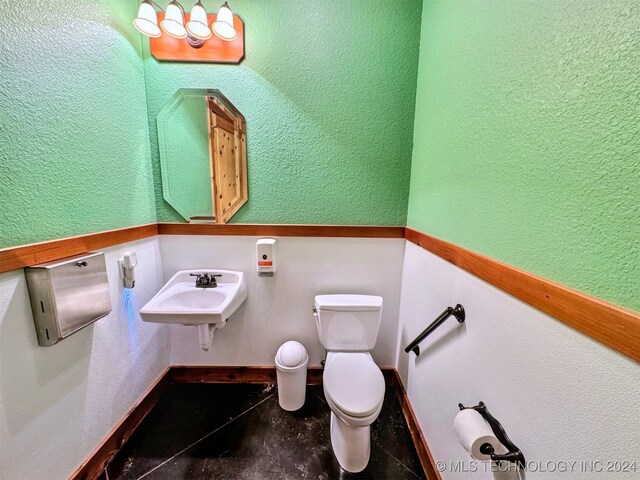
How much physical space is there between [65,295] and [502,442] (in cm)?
159

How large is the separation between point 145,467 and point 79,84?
6.04 feet

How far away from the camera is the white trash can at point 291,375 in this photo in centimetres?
149

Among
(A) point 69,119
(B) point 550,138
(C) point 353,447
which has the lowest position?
(C) point 353,447

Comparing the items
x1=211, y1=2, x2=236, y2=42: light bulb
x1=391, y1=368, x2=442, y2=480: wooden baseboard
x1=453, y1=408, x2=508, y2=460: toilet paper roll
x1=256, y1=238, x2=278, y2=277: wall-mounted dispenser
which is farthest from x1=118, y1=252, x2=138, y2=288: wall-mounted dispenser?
x1=391, y1=368, x2=442, y2=480: wooden baseboard

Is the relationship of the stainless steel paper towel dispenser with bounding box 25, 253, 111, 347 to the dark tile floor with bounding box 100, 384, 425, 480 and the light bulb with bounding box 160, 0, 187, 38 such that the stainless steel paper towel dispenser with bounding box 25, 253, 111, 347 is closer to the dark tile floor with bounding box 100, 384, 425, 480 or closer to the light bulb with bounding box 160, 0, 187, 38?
the dark tile floor with bounding box 100, 384, 425, 480

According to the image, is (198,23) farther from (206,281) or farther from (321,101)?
(206,281)

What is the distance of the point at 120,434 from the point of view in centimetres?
130

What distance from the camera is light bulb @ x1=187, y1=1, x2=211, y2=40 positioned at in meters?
1.30

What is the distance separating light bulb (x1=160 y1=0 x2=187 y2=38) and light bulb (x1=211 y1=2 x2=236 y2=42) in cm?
18

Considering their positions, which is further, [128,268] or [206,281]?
[206,281]

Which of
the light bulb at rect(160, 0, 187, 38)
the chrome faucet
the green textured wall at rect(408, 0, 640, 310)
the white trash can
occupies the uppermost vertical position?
A: the light bulb at rect(160, 0, 187, 38)

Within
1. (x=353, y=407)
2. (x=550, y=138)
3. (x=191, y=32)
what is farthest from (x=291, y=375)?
(x=191, y=32)

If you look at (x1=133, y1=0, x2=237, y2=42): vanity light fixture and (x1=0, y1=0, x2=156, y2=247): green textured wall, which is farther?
(x1=133, y1=0, x2=237, y2=42): vanity light fixture

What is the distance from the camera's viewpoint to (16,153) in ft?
2.79
